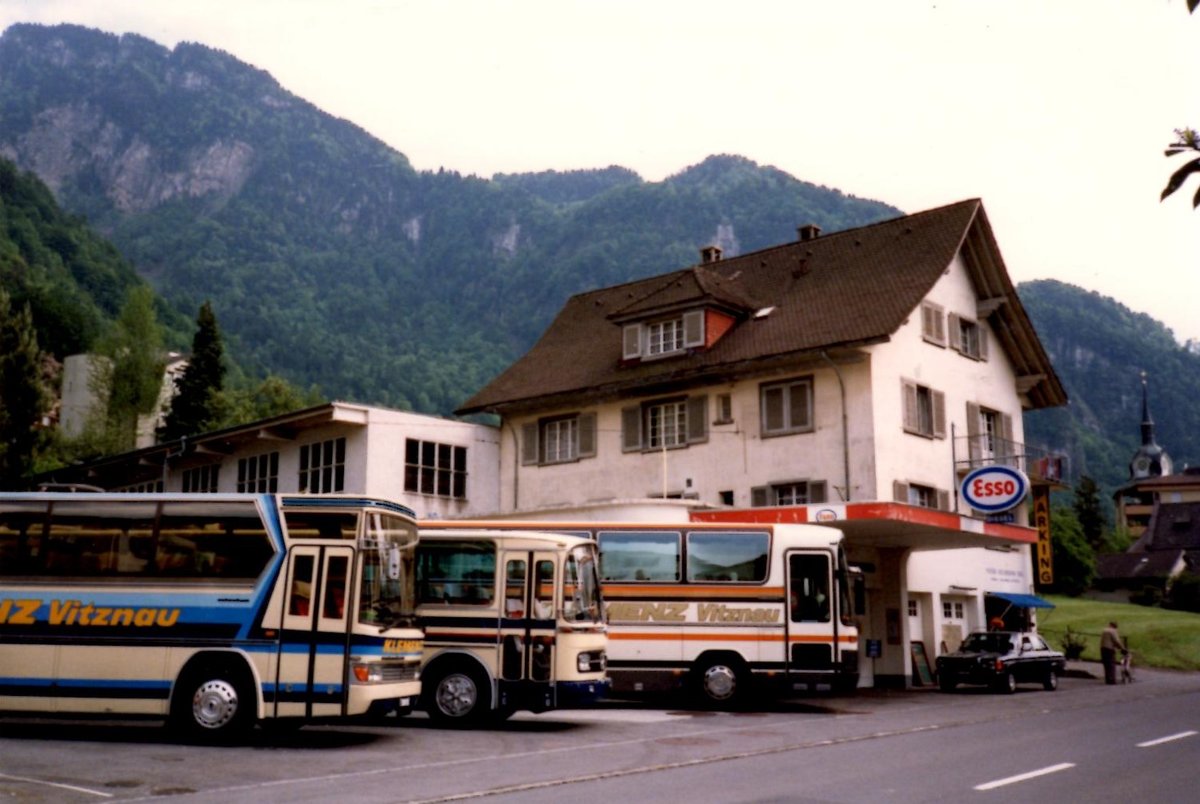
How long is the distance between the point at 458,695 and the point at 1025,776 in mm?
8922

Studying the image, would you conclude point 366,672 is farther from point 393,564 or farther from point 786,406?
point 786,406

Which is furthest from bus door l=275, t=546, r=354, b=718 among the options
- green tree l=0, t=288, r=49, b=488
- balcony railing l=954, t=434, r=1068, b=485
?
green tree l=0, t=288, r=49, b=488

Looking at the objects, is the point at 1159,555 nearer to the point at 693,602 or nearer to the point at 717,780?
the point at 693,602

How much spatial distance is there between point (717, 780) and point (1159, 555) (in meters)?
113

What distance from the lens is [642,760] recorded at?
14.6m

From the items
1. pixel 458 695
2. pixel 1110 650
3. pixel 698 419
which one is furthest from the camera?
pixel 698 419

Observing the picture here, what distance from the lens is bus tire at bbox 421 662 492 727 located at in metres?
18.9

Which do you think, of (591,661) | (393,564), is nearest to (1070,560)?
(591,661)

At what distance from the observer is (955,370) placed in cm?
3800

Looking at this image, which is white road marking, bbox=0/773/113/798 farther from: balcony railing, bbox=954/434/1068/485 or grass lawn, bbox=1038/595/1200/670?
grass lawn, bbox=1038/595/1200/670

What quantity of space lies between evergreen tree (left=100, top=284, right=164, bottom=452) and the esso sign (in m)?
59.3

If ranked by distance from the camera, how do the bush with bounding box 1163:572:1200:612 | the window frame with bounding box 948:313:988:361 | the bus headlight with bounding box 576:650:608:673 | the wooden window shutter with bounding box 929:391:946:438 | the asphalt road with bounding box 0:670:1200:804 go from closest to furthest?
the asphalt road with bounding box 0:670:1200:804 < the bus headlight with bounding box 576:650:608:673 < the wooden window shutter with bounding box 929:391:946:438 < the window frame with bounding box 948:313:988:361 < the bush with bounding box 1163:572:1200:612

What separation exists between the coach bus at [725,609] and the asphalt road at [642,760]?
1521mm

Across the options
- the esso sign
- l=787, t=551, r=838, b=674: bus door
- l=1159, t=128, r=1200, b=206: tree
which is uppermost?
the esso sign
